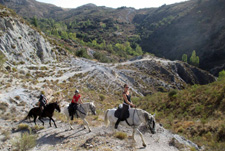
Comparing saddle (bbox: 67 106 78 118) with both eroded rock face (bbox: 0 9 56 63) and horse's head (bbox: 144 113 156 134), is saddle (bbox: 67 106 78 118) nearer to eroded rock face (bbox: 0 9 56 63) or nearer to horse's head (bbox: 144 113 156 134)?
horse's head (bbox: 144 113 156 134)

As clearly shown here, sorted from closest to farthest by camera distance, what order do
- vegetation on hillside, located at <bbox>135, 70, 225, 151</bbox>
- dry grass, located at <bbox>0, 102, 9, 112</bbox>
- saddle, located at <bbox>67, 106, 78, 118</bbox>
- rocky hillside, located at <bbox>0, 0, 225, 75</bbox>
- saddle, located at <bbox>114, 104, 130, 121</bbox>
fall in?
saddle, located at <bbox>114, 104, 130, 121</bbox> < vegetation on hillside, located at <bbox>135, 70, 225, 151</bbox> < saddle, located at <bbox>67, 106, 78, 118</bbox> < dry grass, located at <bbox>0, 102, 9, 112</bbox> < rocky hillside, located at <bbox>0, 0, 225, 75</bbox>

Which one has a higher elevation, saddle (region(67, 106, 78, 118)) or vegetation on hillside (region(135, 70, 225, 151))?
saddle (region(67, 106, 78, 118))

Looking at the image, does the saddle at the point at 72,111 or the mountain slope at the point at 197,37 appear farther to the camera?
the mountain slope at the point at 197,37

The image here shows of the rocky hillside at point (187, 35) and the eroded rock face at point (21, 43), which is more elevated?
the rocky hillside at point (187, 35)

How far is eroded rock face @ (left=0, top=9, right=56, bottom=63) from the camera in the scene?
3034 centimetres

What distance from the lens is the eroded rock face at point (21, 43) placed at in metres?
30.3

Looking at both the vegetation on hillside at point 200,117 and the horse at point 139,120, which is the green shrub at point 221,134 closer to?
the vegetation on hillside at point 200,117

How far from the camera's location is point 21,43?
111 feet

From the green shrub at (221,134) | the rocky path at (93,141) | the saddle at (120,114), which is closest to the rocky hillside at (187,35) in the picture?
the green shrub at (221,134)

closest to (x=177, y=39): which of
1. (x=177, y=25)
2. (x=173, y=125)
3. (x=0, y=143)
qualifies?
(x=177, y=25)

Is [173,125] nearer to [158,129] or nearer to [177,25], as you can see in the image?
[158,129]

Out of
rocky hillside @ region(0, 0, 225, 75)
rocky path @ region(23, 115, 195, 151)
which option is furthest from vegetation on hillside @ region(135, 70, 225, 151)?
rocky hillside @ region(0, 0, 225, 75)

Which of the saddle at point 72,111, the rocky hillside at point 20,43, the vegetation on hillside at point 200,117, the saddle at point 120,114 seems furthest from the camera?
the rocky hillside at point 20,43

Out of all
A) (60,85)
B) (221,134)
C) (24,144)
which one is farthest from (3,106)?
(221,134)
